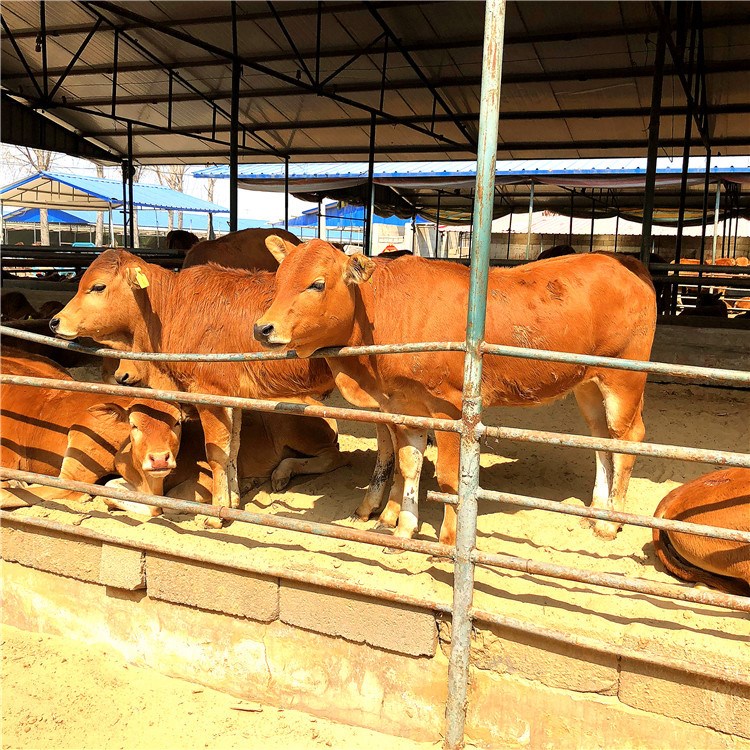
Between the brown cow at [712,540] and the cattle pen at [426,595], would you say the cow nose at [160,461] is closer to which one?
the cattle pen at [426,595]

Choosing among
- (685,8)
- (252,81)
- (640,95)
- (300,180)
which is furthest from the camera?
(300,180)

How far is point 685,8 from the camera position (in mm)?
8289

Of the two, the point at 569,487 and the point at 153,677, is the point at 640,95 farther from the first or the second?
the point at 153,677

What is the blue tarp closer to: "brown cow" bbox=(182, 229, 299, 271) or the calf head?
"brown cow" bbox=(182, 229, 299, 271)

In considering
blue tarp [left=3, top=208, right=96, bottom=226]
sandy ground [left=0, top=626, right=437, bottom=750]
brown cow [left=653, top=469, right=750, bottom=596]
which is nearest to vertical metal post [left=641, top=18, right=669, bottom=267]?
brown cow [left=653, top=469, right=750, bottom=596]

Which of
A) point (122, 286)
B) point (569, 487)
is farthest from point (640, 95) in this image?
point (122, 286)

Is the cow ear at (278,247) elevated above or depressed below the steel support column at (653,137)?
below

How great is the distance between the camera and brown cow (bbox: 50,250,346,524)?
4566 mm

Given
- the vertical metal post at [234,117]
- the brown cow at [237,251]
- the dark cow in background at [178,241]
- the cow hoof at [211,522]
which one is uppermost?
the vertical metal post at [234,117]

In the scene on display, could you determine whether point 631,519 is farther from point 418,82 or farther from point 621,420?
point 418,82

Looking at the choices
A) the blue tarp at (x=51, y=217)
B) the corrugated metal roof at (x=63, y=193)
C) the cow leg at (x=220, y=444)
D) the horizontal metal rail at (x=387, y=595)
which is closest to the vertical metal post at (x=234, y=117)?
the cow leg at (x=220, y=444)

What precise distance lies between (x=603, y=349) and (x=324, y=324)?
1734 mm

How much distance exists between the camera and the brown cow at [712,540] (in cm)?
339

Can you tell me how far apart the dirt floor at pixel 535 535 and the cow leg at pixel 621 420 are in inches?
7.0
